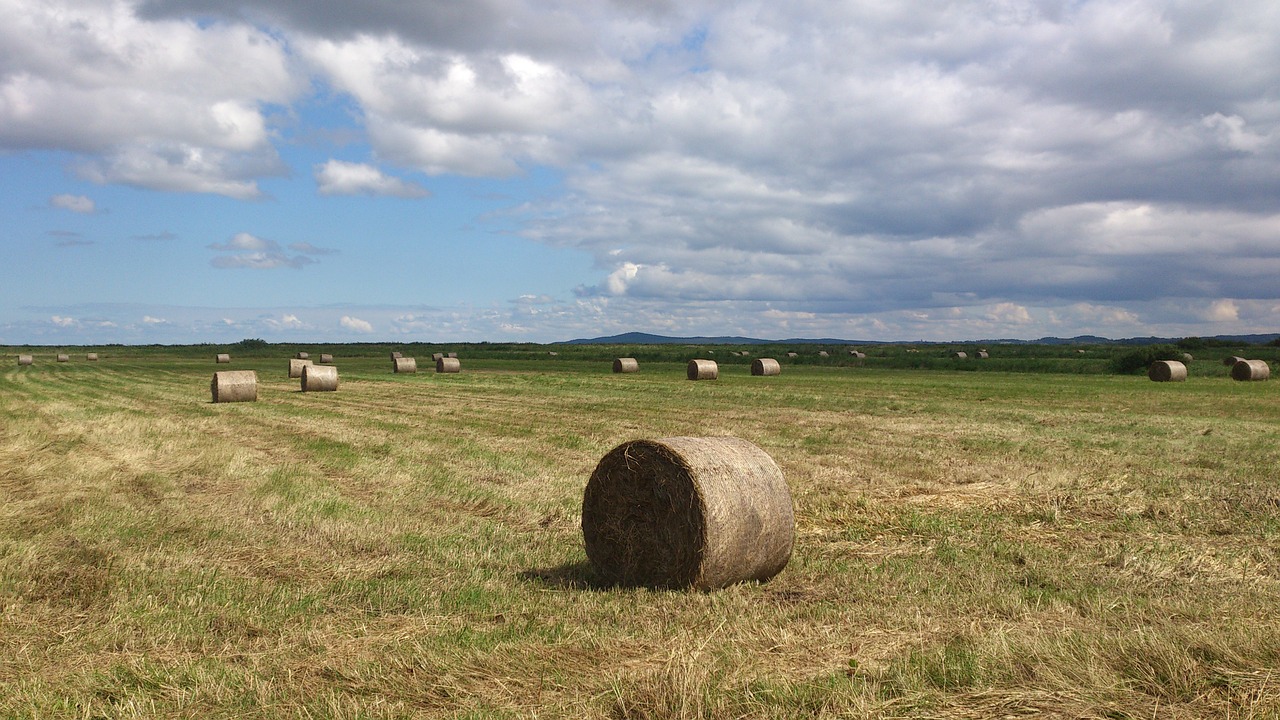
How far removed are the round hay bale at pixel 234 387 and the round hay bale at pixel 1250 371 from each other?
Result: 1732 inches

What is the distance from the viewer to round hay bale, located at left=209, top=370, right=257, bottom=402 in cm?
3008

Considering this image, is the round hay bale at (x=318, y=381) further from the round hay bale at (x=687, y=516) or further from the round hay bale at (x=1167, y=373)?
the round hay bale at (x=1167, y=373)

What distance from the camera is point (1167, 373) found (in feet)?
141

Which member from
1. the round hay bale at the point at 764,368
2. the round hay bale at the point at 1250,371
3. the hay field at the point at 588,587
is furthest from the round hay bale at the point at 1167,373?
the hay field at the point at 588,587

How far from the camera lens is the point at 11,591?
7691 mm

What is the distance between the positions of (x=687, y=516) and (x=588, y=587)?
1204mm

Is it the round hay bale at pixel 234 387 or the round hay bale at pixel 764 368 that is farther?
the round hay bale at pixel 764 368

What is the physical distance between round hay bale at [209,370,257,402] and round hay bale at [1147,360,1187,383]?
1596 inches

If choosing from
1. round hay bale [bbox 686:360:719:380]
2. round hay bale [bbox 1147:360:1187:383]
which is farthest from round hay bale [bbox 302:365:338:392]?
round hay bale [bbox 1147:360:1187:383]

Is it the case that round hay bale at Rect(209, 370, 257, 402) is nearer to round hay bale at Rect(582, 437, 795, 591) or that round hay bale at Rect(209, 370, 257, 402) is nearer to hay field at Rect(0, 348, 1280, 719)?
hay field at Rect(0, 348, 1280, 719)

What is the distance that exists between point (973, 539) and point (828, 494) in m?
2.84

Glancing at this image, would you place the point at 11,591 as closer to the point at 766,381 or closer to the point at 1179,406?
the point at 1179,406

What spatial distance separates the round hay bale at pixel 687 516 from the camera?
8000 millimetres

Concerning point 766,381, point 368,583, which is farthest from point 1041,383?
point 368,583
